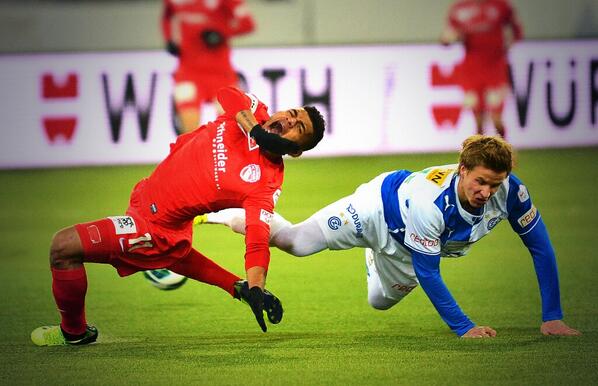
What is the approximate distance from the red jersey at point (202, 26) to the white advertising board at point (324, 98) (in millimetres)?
301

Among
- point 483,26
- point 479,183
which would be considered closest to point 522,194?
point 479,183

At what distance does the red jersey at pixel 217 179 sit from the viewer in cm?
566

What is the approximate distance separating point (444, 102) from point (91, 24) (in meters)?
5.27

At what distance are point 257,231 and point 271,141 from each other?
46cm

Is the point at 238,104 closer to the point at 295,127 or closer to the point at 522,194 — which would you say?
the point at 295,127

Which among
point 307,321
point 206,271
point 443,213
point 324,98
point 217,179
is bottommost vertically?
point 324,98

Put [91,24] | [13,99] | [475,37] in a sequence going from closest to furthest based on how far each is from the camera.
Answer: [13,99] < [475,37] < [91,24]

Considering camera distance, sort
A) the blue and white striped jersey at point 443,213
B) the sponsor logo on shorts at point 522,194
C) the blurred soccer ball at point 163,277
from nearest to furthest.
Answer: the blue and white striped jersey at point 443,213
the sponsor logo on shorts at point 522,194
the blurred soccer ball at point 163,277

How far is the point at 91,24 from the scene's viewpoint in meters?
15.6

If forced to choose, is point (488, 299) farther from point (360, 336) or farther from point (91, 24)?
point (91, 24)

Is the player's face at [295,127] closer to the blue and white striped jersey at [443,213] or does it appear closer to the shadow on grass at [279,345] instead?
the blue and white striped jersey at [443,213]

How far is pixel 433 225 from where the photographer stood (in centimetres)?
573

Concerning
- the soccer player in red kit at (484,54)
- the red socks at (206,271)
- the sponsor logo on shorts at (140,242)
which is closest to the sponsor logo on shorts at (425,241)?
the red socks at (206,271)

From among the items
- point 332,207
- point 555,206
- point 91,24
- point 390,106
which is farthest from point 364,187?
Result: point 91,24
